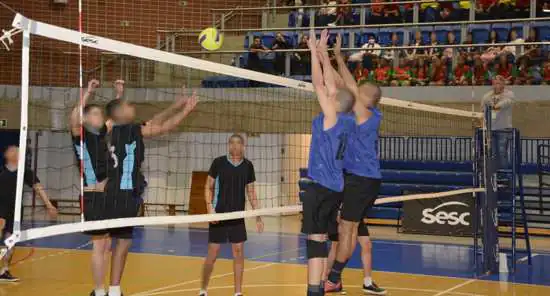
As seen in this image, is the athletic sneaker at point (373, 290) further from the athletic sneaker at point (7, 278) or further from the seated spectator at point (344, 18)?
the seated spectator at point (344, 18)

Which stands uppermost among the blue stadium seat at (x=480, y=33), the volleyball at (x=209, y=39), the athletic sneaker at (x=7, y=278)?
the blue stadium seat at (x=480, y=33)

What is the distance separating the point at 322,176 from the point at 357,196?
1.70m

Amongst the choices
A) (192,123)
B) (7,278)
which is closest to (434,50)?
(192,123)

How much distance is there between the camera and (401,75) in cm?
1995

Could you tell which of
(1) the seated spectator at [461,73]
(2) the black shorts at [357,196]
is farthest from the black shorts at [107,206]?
(1) the seated spectator at [461,73]

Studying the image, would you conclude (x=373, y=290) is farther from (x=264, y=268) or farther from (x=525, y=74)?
(x=525, y=74)

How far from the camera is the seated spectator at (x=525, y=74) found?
18.7 metres

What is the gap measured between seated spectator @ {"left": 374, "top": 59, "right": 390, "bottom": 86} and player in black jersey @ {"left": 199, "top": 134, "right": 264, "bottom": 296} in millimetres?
10800

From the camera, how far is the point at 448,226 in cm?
1852

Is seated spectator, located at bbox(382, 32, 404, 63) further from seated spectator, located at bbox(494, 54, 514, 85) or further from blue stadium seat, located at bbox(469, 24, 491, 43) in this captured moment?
seated spectator, located at bbox(494, 54, 514, 85)

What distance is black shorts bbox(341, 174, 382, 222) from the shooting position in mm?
9266

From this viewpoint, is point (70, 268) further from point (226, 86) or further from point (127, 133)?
point (226, 86)

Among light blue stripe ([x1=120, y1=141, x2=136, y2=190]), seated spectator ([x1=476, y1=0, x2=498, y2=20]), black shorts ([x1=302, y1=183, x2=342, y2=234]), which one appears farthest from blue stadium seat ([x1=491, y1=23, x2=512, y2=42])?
light blue stripe ([x1=120, y1=141, x2=136, y2=190])

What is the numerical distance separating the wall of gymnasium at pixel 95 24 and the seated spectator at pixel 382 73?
5.84 m
